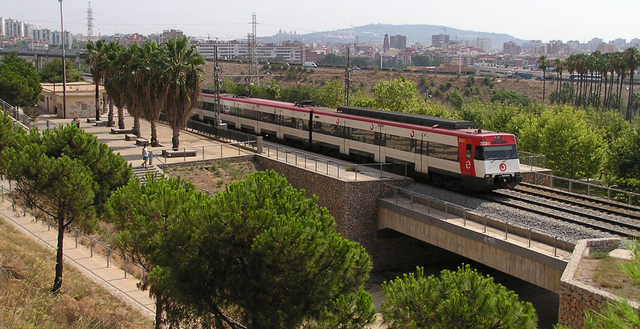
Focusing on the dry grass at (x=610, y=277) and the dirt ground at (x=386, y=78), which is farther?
the dirt ground at (x=386, y=78)

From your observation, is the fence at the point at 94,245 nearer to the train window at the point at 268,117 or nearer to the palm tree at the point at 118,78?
the palm tree at the point at 118,78

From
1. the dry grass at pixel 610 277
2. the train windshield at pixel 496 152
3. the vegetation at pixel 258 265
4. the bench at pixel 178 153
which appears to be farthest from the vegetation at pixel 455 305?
the bench at pixel 178 153

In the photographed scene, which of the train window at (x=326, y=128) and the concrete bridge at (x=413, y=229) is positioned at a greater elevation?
the train window at (x=326, y=128)

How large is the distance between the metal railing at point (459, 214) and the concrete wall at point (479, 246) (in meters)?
0.28

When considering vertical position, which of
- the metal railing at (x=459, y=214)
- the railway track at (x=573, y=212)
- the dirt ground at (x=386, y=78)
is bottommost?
the metal railing at (x=459, y=214)

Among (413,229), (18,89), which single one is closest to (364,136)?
(413,229)

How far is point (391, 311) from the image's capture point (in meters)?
12.8

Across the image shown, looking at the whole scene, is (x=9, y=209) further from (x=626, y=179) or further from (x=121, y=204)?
(x=626, y=179)

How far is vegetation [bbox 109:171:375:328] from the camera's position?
13.4 m

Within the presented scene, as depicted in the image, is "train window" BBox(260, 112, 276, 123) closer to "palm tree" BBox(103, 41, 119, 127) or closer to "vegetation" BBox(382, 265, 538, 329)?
"palm tree" BBox(103, 41, 119, 127)

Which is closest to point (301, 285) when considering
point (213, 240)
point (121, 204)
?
point (213, 240)

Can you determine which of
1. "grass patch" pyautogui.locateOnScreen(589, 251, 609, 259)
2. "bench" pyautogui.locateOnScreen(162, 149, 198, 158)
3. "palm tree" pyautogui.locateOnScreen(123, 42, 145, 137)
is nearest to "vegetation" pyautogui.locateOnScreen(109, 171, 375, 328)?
"grass patch" pyautogui.locateOnScreen(589, 251, 609, 259)

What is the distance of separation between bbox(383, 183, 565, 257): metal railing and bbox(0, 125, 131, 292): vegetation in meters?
11.2

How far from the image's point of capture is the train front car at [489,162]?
24.8 metres
